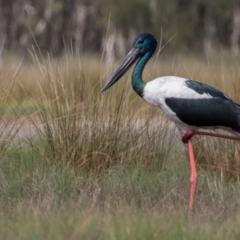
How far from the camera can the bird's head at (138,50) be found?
8406mm

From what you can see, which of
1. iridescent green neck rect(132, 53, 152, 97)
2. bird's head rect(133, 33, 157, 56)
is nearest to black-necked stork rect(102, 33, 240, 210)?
iridescent green neck rect(132, 53, 152, 97)

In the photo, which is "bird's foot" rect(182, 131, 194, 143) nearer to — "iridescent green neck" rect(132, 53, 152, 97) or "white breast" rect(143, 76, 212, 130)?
"white breast" rect(143, 76, 212, 130)

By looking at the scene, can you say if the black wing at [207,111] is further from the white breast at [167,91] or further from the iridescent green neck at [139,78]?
the iridescent green neck at [139,78]

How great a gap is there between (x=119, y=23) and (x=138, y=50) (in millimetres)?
22680

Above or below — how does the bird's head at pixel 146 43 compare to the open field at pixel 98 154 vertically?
above

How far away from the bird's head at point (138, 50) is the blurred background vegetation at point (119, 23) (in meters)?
18.7

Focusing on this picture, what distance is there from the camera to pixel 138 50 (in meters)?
8.47

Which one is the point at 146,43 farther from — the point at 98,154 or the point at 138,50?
the point at 98,154

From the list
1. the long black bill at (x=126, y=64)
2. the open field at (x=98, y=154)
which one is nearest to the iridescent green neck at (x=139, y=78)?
the long black bill at (x=126, y=64)

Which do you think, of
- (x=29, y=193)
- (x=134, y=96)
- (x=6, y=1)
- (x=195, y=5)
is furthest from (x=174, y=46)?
(x=29, y=193)

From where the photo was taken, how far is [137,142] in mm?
8930

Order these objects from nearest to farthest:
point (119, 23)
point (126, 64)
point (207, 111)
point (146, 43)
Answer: point (207, 111) < point (146, 43) < point (126, 64) < point (119, 23)

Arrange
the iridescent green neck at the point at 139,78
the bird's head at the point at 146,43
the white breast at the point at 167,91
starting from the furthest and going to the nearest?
the bird's head at the point at 146,43, the iridescent green neck at the point at 139,78, the white breast at the point at 167,91

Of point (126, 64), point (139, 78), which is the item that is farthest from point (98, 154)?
point (139, 78)
